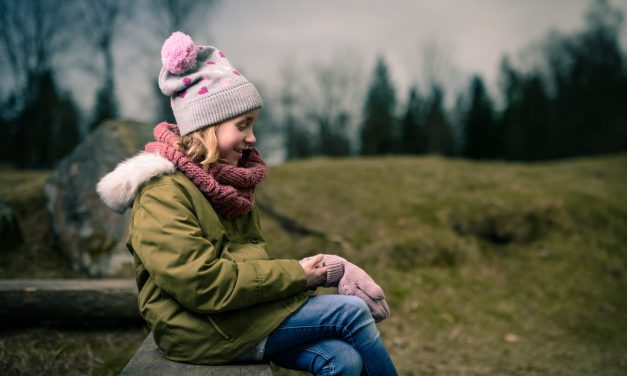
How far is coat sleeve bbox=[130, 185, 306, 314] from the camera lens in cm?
159

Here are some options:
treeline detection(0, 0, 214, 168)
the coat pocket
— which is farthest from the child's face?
treeline detection(0, 0, 214, 168)

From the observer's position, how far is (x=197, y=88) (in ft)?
6.38

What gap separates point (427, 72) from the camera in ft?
102

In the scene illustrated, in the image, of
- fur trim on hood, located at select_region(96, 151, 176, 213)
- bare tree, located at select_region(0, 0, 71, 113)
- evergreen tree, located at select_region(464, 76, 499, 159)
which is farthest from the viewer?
evergreen tree, located at select_region(464, 76, 499, 159)

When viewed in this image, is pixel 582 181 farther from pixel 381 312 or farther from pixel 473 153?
pixel 473 153

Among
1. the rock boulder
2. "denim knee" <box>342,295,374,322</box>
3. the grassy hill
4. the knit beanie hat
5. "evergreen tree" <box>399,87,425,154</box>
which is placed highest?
the knit beanie hat

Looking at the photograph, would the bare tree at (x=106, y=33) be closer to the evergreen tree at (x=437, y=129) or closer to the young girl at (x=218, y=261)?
the young girl at (x=218, y=261)

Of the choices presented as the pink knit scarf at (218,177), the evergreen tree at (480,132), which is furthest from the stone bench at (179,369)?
the evergreen tree at (480,132)

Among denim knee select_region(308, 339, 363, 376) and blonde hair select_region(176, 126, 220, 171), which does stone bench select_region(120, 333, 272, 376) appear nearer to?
denim knee select_region(308, 339, 363, 376)

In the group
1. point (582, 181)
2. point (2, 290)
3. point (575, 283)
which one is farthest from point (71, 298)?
point (582, 181)

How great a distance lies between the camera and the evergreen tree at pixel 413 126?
35.4m

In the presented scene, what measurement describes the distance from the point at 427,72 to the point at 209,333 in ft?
104

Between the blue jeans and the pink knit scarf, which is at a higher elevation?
the pink knit scarf

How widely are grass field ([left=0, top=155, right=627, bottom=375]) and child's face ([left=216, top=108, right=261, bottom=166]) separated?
5.95 feet
